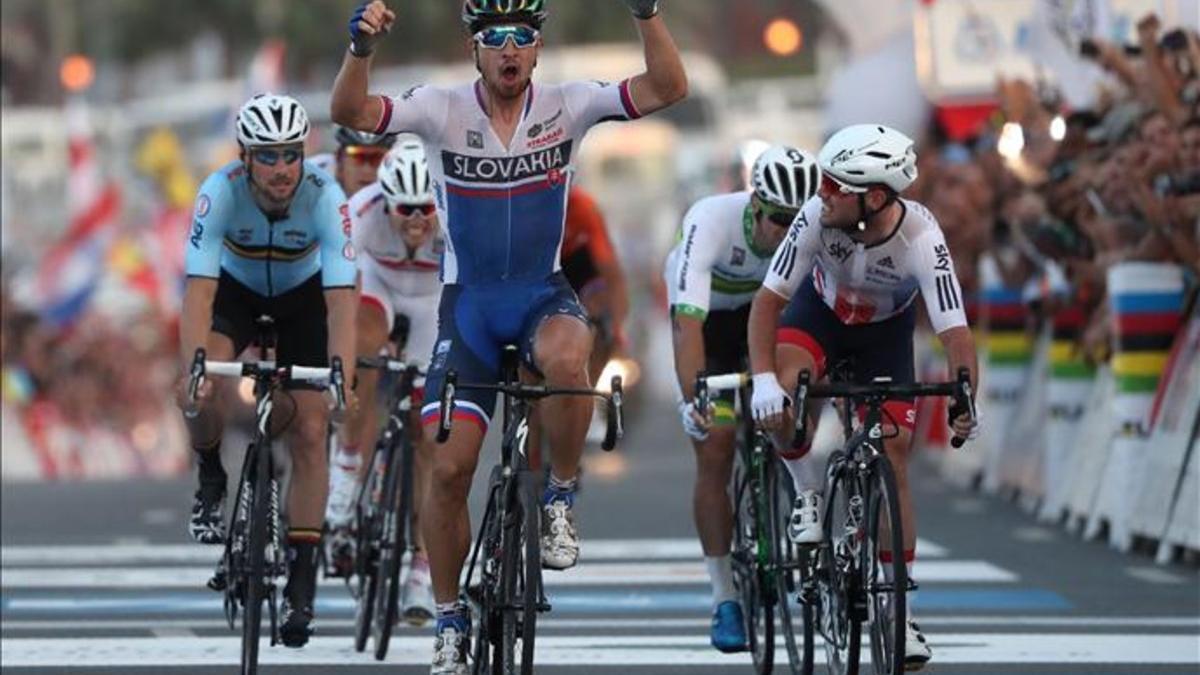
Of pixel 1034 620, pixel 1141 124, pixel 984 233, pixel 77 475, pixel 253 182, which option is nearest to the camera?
pixel 253 182

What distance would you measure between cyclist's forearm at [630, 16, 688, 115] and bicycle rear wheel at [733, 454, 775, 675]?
2318 millimetres

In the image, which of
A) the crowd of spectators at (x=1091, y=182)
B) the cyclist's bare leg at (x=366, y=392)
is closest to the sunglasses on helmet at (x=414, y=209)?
the cyclist's bare leg at (x=366, y=392)

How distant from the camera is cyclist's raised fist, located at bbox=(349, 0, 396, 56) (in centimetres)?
1030

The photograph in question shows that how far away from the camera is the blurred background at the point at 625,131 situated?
19.1m

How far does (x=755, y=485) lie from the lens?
12.6 meters

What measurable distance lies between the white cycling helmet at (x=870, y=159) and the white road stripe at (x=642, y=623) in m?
3.75

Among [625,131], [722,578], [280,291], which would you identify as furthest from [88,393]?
[625,131]

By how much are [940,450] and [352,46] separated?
17.7 meters

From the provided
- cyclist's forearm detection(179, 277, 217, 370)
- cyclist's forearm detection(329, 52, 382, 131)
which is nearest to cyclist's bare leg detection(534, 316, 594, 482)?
cyclist's forearm detection(329, 52, 382, 131)

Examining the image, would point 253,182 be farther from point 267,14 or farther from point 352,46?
point 267,14

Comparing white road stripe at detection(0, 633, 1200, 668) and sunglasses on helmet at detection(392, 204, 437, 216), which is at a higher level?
sunglasses on helmet at detection(392, 204, 437, 216)

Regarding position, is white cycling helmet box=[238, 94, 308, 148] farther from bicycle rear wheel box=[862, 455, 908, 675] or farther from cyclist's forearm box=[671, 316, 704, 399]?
bicycle rear wheel box=[862, 455, 908, 675]

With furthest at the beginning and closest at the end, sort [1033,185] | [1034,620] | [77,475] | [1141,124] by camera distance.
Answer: [77,475], [1033,185], [1141,124], [1034,620]

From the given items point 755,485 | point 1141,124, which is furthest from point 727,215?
point 1141,124
